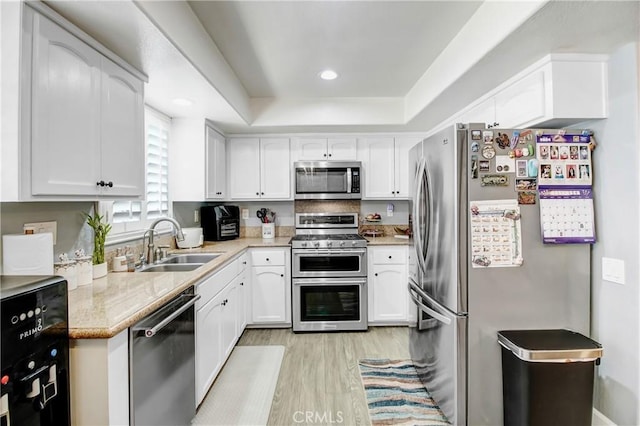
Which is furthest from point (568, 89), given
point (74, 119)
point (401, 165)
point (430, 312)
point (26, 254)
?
point (26, 254)

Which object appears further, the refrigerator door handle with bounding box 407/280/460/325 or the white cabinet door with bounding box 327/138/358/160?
the white cabinet door with bounding box 327/138/358/160

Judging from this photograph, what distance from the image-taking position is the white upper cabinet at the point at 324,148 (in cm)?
354

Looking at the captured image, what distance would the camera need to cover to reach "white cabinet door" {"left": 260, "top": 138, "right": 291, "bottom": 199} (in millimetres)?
3551

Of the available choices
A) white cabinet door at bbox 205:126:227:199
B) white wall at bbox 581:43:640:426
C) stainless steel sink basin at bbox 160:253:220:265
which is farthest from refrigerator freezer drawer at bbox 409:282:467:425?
white cabinet door at bbox 205:126:227:199

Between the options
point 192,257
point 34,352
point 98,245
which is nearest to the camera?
point 34,352

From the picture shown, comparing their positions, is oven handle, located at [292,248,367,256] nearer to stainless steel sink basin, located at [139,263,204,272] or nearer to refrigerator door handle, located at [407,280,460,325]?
refrigerator door handle, located at [407,280,460,325]

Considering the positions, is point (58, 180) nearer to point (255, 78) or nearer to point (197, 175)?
point (197, 175)

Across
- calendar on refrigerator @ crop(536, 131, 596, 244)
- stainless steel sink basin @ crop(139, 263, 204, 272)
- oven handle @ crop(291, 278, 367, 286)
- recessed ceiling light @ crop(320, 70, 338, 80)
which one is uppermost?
recessed ceiling light @ crop(320, 70, 338, 80)

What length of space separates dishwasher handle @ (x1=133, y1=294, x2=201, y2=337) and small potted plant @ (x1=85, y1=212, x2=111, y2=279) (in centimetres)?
60

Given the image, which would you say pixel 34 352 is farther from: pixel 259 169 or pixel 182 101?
pixel 259 169

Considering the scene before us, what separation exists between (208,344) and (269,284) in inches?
46.3

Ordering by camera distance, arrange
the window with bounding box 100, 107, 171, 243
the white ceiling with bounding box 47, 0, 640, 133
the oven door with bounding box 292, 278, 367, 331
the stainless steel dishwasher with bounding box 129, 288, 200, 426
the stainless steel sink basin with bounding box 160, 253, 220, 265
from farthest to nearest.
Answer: the oven door with bounding box 292, 278, 367, 331 → the stainless steel sink basin with bounding box 160, 253, 220, 265 → the window with bounding box 100, 107, 171, 243 → the white ceiling with bounding box 47, 0, 640, 133 → the stainless steel dishwasher with bounding box 129, 288, 200, 426

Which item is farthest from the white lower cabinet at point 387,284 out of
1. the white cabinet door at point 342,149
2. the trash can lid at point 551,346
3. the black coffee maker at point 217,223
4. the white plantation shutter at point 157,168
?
the white plantation shutter at point 157,168

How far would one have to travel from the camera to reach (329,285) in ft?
10.2
